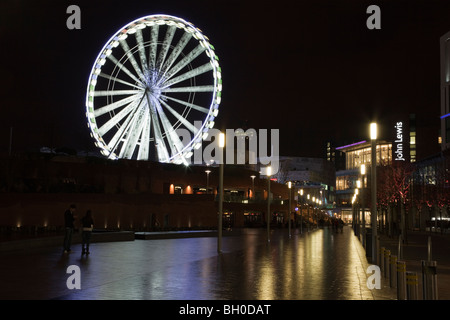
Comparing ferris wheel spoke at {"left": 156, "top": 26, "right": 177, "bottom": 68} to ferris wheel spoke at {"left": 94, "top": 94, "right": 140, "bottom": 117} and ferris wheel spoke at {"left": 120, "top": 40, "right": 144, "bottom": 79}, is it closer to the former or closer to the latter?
ferris wheel spoke at {"left": 120, "top": 40, "right": 144, "bottom": 79}

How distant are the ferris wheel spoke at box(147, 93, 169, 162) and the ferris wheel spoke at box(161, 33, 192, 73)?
2793 mm

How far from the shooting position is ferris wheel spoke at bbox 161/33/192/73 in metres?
40.6

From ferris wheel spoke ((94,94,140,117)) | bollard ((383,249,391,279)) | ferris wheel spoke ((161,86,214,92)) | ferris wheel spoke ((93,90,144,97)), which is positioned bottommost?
bollard ((383,249,391,279))

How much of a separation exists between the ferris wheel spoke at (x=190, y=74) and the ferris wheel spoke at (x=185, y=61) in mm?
437

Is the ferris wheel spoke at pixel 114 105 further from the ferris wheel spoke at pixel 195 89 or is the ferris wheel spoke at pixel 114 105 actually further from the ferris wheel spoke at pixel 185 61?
the ferris wheel spoke at pixel 195 89

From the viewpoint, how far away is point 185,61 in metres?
41.0

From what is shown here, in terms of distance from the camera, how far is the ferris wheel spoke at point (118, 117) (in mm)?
41594

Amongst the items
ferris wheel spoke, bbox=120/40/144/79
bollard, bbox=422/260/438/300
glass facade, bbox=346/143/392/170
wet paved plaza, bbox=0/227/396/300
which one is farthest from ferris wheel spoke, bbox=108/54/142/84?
glass facade, bbox=346/143/392/170

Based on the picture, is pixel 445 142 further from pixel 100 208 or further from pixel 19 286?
pixel 19 286

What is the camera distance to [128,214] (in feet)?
139

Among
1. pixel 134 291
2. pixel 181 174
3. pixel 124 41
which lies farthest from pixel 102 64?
pixel 134 291

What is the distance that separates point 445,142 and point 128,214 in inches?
2761

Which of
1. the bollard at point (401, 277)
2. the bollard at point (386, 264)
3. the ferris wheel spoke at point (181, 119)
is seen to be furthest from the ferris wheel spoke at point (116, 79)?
the bollard at point (401, 277)

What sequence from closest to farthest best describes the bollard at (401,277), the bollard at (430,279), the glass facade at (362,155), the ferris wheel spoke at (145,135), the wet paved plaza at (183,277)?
the bollard at (430,279) → the bollard at (401,277) → the wet paved plaza at (183,277) → the ferris wheel spoke at (145,135) → the glass facade at (362,155)
